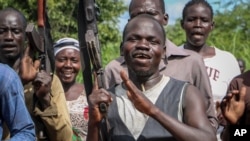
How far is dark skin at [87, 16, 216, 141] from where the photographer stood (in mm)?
4148

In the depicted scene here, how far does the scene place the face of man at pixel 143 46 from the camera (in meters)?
4.41

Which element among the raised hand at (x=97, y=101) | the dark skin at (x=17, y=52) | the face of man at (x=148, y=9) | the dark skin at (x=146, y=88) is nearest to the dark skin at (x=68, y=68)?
the face of man at (x=148, y=9)

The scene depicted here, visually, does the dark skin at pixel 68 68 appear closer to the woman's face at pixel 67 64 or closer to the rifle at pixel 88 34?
the woman's face at pixel 67 64

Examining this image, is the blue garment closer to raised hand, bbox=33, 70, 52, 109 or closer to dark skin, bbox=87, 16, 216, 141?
dark skin, bbox=87, 16, 216, 141

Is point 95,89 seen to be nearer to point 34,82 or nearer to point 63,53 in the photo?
point 34,82

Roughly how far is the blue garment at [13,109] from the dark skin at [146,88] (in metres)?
0.33

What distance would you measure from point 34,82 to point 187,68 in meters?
1.00

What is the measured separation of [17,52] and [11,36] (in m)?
0.11

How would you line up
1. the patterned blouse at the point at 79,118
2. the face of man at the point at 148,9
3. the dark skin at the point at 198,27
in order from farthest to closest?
the dark skin at the point at 198,27 → the patterned blouse at the point at 79,118 → the face of man at the point at 148,9

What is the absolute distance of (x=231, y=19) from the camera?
73.9 feet

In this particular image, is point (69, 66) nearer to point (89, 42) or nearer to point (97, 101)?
→ point (89, 42)

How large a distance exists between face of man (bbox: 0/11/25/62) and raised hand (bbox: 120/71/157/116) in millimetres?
1263

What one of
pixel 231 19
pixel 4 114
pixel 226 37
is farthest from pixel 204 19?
pixel 231 19

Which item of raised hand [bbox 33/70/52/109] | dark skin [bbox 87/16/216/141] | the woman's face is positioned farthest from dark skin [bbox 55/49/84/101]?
dark skin [bbox 87/16/216/141]
